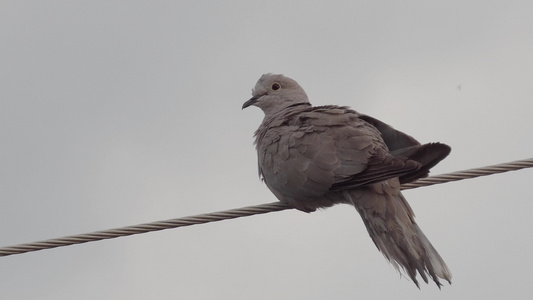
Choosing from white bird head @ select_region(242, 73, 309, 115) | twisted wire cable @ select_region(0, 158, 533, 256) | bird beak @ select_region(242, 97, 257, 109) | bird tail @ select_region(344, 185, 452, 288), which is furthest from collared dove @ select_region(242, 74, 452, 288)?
bird beak @ select_region(242, 97, 257, 109)

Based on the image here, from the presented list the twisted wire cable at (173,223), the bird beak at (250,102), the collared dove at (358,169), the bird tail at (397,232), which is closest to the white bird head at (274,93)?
the bird beak at (250,102)

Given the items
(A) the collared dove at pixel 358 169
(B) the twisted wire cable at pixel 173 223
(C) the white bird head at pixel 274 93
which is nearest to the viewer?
(B) the twisted wire cable at pixel 173 223

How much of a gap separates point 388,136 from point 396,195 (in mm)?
474

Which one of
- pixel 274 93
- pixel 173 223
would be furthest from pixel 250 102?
pixel 173 223

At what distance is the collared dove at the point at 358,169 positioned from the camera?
559 centimetres

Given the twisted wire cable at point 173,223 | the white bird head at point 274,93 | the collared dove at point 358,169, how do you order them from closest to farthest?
the twisted wire cable at point 173,223, the collared dove at point 358,169, the white bird head at point 274,93

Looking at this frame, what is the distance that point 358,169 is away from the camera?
575cm

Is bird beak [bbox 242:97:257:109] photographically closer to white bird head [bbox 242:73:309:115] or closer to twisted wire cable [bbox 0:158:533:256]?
white bird head [bbox 242:73:309:115]

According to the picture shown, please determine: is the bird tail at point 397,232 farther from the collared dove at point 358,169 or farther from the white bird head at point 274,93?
the white bird head at point 274,93

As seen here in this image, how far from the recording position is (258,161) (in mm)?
6695

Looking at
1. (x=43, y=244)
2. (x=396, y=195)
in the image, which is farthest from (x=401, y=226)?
(x=43, y=244)

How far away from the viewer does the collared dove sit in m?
5.59

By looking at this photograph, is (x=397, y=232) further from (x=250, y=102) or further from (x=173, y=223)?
(x=250, y=102)

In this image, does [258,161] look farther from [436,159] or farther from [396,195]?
[436,159]
